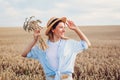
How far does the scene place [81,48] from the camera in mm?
5199

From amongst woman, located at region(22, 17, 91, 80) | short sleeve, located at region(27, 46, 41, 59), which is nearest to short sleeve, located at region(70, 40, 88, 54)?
woman, located at region(22, 17, 91, 80)

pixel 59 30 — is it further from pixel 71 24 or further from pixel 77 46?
pixel 77 46

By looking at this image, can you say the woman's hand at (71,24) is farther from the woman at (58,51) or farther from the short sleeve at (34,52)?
the short sleeve at (34,52)

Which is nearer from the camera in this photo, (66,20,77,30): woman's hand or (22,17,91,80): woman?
(22,17,91,80): woman

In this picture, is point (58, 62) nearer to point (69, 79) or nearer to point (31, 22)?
point (69, 79)

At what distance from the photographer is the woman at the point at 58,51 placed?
16.4 ft

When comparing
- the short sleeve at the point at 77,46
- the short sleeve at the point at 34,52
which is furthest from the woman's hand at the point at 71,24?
the short sleeve at the point at 34,52

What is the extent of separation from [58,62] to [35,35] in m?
0.43

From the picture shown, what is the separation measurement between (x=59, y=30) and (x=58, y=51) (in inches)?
10.2

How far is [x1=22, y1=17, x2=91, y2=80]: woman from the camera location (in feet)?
16.4

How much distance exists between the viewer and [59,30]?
5.12 meters

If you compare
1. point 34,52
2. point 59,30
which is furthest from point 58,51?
point 34,52

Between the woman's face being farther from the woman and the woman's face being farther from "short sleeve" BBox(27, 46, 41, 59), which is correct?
"short sleeve" BBox(27, 46, 41, 59)

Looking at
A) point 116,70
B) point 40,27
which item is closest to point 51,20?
point 40,27
